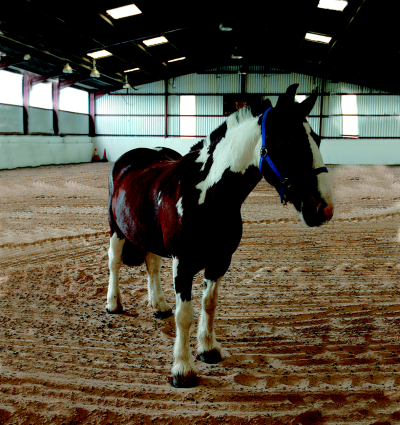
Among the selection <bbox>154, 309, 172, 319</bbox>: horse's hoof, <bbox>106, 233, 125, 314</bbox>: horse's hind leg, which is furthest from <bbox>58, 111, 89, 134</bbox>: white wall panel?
<bbox>154, 309, 172, 319</bbox>: horse's hoof

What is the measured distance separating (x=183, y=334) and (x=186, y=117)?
75.7 ft

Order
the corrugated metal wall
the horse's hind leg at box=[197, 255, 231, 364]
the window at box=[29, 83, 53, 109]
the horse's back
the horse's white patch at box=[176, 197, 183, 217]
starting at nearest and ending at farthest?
the horse's white patch at box=[176, 197, 183, 217] → the horse's hind leg at box=[197, 255, 231, 364] → the horse's back → the window at box=[29, 83, 53, 109] → the corrugated metal wall

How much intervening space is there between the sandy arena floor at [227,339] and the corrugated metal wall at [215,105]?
1926 cm

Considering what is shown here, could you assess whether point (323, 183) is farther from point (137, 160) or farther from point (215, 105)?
point (215, 105)

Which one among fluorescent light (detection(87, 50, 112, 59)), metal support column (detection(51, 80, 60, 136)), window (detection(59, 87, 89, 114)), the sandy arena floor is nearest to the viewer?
the sandy arena floor

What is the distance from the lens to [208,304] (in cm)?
266

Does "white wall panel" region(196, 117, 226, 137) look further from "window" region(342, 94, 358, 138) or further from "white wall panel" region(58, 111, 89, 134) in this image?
"window" region(342, 94, 358, 138)

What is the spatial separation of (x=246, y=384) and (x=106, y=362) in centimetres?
97

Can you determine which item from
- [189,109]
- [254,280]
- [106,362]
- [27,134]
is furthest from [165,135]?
[106,362]

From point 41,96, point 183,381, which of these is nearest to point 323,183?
point 183,381

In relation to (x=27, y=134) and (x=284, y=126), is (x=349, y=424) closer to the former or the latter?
(x=284, y=126)

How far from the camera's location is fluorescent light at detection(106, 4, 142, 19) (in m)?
12.8

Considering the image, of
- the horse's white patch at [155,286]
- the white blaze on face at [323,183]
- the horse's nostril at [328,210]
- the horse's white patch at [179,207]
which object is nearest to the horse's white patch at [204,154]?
the horse's white patch at [179,207]

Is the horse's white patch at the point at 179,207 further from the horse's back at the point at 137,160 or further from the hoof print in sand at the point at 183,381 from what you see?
the horse's back at the point at 137,160
